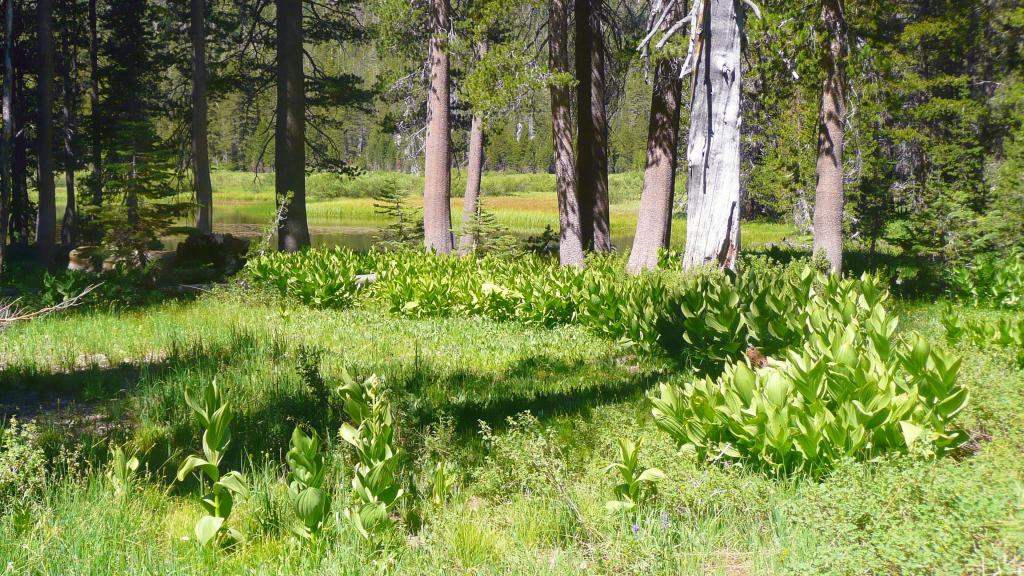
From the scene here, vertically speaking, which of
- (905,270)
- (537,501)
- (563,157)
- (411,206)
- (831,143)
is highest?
(831,143)

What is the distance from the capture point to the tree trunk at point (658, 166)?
1297cm

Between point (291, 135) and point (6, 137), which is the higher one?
point (291, 135)

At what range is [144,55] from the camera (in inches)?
928

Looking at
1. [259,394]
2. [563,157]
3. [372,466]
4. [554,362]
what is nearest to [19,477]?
[372,466]

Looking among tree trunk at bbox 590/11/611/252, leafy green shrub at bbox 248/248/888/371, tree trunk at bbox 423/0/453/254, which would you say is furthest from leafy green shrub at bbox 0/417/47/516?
tree trunk at bbox 590/11/611/252

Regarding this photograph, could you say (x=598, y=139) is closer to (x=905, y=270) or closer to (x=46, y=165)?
(x=905, y=270)

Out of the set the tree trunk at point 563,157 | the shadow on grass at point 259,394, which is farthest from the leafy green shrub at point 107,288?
the tree trunk at point 563,157

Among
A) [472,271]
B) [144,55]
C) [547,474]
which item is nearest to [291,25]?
[472,271]

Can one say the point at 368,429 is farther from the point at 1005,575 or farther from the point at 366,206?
the point at 366,206

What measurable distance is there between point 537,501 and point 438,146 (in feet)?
39.4

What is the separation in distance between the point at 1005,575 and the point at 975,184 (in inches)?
713

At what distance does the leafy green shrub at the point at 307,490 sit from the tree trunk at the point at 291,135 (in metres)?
13.5

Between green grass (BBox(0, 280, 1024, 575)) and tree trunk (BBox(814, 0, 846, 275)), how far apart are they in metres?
6.21

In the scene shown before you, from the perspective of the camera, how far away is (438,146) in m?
15.2
